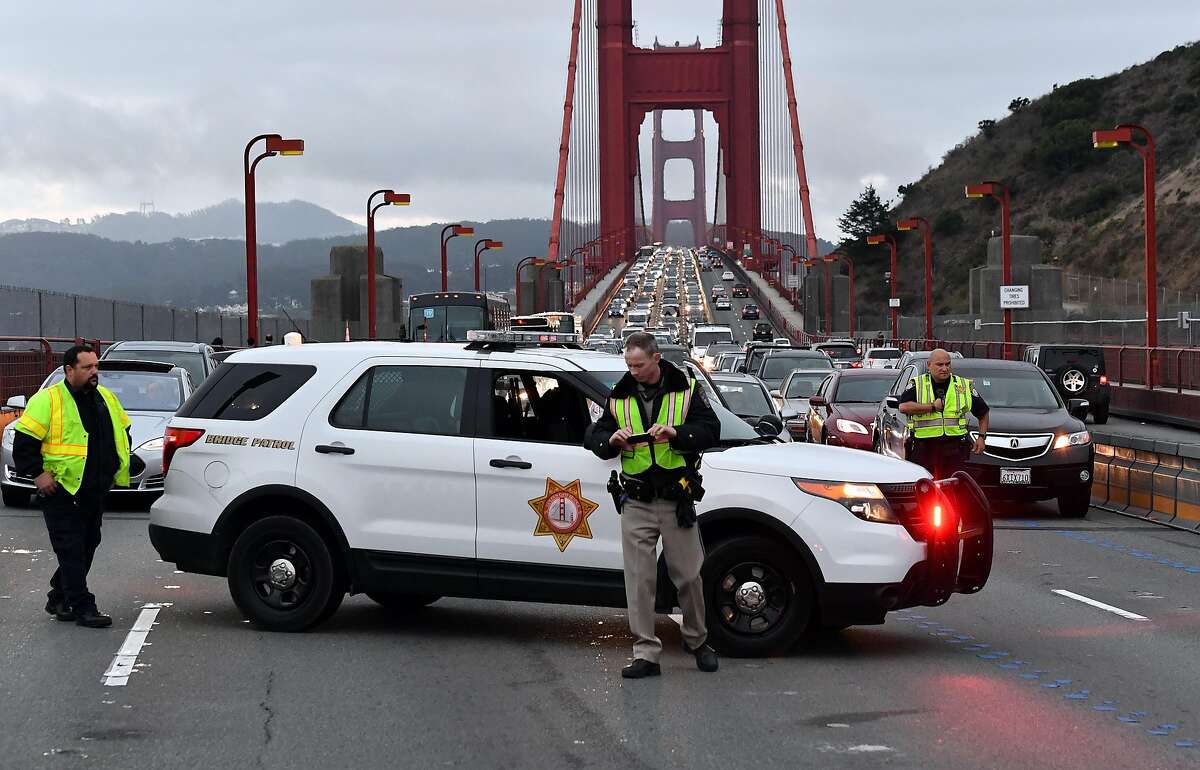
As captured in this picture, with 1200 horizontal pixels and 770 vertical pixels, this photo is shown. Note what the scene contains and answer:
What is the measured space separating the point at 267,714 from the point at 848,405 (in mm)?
15750

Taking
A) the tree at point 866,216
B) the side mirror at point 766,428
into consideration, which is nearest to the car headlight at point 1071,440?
the side mirror at point 766,428

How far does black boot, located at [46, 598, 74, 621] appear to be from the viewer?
9.71m

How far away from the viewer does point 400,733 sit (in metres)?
6.83

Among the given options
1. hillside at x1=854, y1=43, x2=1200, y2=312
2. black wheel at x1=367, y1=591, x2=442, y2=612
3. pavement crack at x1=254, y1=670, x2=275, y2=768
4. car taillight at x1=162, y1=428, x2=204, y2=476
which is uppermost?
hillside at x1=854, y1=43, x2=1200, y2=312

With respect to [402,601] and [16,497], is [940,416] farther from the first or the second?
[16,497]

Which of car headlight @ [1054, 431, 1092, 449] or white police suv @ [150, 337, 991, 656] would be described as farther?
car headlight @ [1054, 431, 1092, 449]

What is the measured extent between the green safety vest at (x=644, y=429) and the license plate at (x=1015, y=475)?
9711mm

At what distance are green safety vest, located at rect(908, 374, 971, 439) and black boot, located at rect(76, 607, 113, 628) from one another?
745 cm

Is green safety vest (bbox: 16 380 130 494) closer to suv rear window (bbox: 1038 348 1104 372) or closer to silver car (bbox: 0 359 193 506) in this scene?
silver car (bbox: 0 359 193 506)

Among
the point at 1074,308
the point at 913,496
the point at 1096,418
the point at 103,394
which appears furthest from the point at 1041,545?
the point at 1074,308

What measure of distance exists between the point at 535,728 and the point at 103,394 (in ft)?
14.3

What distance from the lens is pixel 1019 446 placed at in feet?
55.9

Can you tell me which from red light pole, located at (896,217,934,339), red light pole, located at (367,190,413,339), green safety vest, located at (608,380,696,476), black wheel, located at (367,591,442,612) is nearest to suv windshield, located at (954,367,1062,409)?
black wheel, located at (367,591,442,612)

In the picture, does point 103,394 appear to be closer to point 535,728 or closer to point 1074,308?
point 535,728
